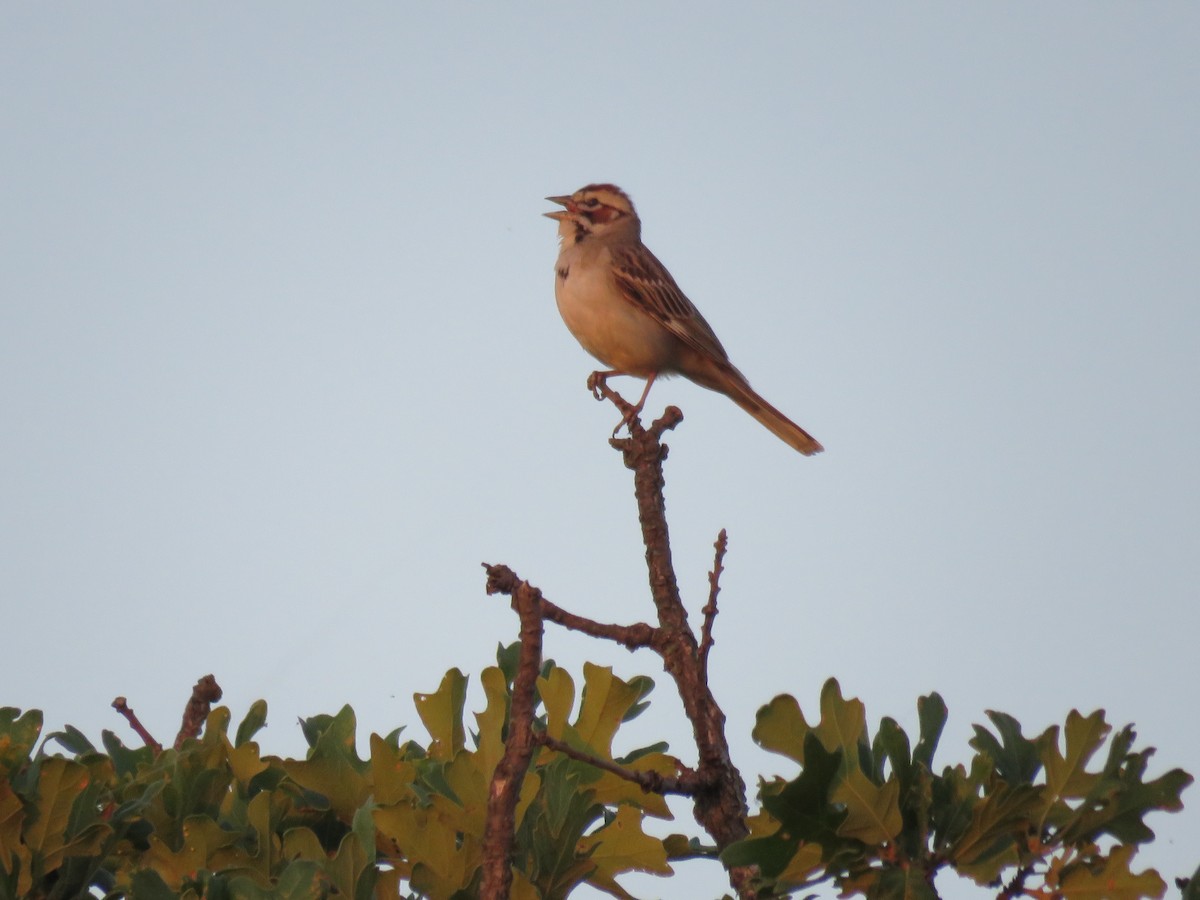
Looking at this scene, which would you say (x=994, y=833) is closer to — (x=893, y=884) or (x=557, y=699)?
(x=893, y=884)

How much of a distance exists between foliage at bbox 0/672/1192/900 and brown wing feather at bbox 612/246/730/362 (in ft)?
18.9

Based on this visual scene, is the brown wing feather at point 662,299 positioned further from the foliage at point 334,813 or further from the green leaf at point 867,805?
the green leaf at point 867,805

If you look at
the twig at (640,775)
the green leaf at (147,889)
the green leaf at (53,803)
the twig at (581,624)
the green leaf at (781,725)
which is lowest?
the green leaf at (147,889)

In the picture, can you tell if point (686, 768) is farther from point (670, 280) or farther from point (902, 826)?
point (670, 280)

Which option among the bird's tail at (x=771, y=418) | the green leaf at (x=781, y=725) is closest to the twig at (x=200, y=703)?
the green leaf at (x=781, y=725)

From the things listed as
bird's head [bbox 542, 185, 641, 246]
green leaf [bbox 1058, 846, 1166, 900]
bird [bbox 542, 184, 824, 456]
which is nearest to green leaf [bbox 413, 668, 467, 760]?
green leaf [bbox 1058, 846, 1166, 900]

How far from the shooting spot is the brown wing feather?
8656 mm

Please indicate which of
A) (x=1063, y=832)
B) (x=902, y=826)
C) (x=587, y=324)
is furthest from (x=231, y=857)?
(x=587, y=324)

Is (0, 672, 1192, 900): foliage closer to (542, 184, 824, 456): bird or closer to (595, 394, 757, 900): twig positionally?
(595, 394, 757, 900): twig

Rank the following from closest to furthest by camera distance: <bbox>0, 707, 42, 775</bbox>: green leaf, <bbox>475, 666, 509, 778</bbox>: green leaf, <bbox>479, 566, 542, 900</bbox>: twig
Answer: <bbox>479, 566, 542, 900</bbox>: twig
<bbox>475, 666, 509, 778</bbox>: green leaf
<bbox>0, 707, 42, 775</bbox>: green leaf

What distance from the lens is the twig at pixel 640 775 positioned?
7.97 feet

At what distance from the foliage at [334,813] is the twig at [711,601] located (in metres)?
0.15

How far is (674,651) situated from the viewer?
3.08 meters

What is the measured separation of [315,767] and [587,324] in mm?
5692
